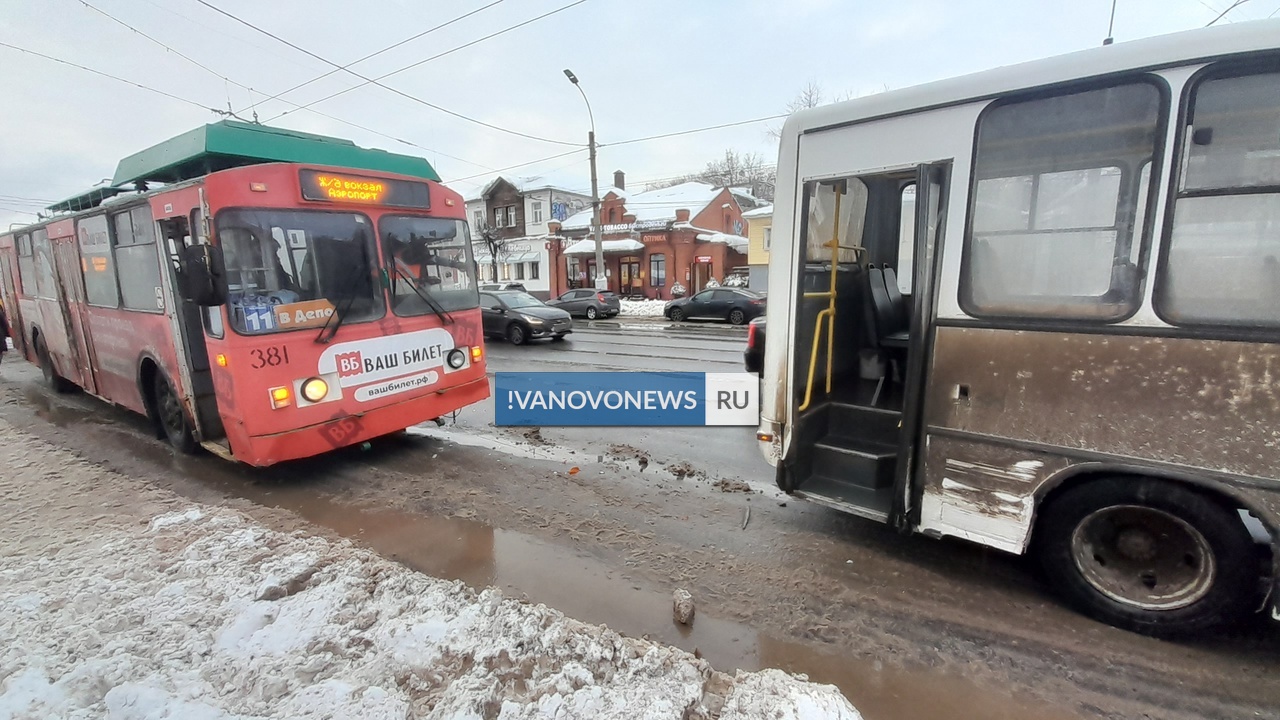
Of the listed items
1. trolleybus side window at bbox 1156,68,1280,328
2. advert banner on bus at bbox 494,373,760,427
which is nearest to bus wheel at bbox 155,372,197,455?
advert banner on bus at bbox 494,373,760,427

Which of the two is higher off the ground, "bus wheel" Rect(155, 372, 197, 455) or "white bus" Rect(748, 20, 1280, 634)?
"white bus" Rect(748, 20, 1280, 634)

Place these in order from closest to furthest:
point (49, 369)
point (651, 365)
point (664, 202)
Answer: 1. point (49, 369)
2. point (651, 365)
3. point (664, 202)

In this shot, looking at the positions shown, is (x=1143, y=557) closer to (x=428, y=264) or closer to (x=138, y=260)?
(x=428, y=264)

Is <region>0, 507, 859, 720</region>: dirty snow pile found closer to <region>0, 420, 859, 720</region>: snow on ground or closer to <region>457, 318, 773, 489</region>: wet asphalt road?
<region>0, 420, 859, 720</region>: snow on ground

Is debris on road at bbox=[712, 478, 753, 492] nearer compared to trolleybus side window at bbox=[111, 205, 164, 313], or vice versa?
debris on road at bbox=[712, 478, 753, 492]

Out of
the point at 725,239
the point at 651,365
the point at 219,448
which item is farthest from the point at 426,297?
the point at 725,239

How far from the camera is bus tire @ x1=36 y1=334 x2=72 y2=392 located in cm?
938

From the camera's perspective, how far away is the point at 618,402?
6.91 m

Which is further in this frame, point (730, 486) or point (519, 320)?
point (519, 320)

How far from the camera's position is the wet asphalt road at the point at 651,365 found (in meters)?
5.91

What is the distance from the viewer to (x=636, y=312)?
27.0 metres

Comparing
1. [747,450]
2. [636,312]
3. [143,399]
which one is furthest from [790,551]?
[636,312]

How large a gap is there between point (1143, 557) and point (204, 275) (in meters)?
6.51

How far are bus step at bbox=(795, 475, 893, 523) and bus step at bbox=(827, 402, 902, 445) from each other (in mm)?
477
